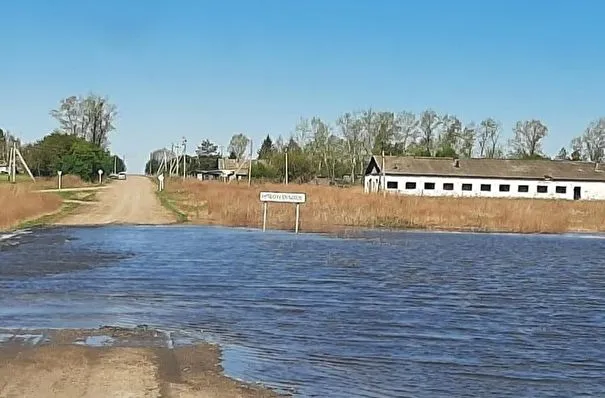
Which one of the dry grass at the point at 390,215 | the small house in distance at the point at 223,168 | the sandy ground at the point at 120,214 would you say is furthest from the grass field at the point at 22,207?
the small house in distance at the point at 223,168

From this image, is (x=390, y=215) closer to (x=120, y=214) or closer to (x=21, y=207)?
(x=120, y=214)

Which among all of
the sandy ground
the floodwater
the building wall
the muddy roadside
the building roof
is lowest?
the sandy ground

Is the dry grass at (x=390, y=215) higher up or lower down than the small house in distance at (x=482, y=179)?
lower down

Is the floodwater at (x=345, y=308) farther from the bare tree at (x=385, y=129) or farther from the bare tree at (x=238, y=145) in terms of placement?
the bare tree at (x=238, y=145)

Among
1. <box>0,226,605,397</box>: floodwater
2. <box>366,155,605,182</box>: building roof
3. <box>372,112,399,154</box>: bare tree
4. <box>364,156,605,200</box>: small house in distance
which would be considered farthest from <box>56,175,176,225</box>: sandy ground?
<box>372,112,399,154</box>: bare tree

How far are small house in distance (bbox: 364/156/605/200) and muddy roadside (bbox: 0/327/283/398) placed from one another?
81.2 metres

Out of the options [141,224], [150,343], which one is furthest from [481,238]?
[150,343]

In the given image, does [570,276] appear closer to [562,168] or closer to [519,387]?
[519,387]

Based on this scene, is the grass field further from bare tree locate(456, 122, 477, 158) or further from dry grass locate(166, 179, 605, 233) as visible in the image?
bare tree locate(456, 122, 477, 158)

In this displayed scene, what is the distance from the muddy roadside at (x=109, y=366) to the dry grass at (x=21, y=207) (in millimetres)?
25917

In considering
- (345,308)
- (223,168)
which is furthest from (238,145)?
(345,308)

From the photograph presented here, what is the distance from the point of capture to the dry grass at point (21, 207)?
38812 mm

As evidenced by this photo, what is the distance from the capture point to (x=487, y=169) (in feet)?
315

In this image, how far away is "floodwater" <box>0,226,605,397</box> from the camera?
1021 centimetres
